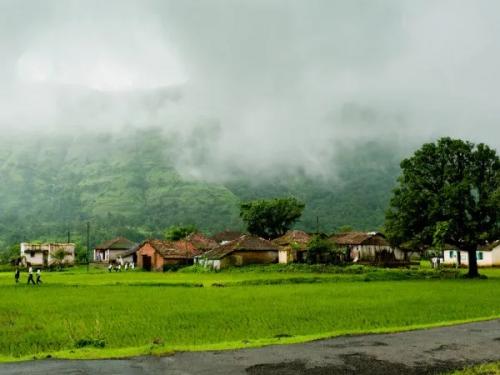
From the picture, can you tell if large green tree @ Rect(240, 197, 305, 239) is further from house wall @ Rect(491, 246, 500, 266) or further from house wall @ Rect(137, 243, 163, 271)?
house wall @ Rect(491, 246, 500, 266)

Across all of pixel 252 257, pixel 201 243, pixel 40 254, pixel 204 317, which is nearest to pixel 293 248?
pixel 252 257

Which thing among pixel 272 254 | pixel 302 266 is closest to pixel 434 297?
pixel 302 266

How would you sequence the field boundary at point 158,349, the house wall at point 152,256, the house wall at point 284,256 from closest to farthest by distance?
1. the field boundary at point 158,349
2. the house wall at point 284,256
3. the house wall at point 152,256

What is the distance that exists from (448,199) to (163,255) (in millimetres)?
52037

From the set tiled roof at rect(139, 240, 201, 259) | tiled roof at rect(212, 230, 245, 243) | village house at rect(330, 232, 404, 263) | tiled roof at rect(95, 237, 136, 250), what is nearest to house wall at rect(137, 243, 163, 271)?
tiled roof at rect(139, 240, 201, 259)

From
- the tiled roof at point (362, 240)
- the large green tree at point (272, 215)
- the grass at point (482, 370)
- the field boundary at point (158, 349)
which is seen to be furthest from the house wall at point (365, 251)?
the grass at point (482, 370)

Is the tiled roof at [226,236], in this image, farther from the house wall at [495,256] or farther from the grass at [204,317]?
the grass at [204,317]

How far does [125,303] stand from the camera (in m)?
34.9

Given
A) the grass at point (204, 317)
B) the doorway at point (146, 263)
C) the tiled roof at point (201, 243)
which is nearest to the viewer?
the grass at point (204, 317)

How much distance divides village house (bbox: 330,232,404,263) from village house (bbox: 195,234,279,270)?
41.3 feet

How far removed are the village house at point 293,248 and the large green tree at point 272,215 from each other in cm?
2793

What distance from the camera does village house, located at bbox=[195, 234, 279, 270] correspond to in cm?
8781

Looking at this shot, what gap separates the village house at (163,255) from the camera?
318ft

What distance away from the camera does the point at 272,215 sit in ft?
458
